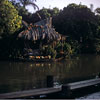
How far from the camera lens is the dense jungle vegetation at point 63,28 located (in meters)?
25.0

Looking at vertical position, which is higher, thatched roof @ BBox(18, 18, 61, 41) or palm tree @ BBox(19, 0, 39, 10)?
palm tree @ BBox(19, 0, 39, 10)

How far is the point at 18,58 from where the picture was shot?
23172mm

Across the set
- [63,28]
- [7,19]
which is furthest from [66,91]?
[63,28]

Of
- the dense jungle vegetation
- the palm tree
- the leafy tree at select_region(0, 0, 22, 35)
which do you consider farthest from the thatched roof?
the palm tree

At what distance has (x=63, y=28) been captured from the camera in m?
34.1

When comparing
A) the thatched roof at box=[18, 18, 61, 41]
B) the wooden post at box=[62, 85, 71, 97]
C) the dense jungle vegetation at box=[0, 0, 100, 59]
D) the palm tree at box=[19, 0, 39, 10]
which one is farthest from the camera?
the palm tree at box=[19, 0, 39, 10]

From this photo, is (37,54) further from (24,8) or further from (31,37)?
(24,8)

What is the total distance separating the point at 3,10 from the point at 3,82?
14.2 m

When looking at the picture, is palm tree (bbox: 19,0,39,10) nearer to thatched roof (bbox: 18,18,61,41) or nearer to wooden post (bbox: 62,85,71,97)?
thatched roof (bbox: 18,18,61,41)

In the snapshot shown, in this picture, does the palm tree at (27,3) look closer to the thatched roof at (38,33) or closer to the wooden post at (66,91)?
the thatched roof at (38,33)

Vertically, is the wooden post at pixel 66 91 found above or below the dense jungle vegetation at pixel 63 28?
below

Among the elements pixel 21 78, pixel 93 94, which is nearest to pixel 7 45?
pixel 21 78

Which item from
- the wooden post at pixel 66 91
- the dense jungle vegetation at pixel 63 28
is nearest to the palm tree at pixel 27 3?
the dense jungle vegetation at pixel 63 28

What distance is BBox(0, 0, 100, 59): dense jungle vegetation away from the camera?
25.0 metres
